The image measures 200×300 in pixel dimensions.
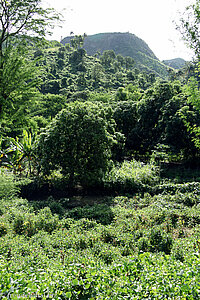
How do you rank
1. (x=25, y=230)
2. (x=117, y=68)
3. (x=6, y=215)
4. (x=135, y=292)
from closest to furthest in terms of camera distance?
(x=135, y=292)
(x=25, y=230)
(x=6, y=215)
(x=117, y=68)

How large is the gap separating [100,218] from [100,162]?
116 inches

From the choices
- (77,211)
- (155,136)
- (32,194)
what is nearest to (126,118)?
(155,136)

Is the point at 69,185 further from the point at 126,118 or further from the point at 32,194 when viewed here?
the point at 126,118

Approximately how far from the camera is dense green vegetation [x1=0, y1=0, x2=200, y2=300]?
9.15 ft

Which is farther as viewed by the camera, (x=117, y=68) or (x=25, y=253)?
(x=117, y=68)

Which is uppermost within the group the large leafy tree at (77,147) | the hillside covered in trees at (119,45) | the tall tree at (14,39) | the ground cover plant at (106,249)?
the hillside covered in trees at (119,45)

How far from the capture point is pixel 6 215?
247 inches

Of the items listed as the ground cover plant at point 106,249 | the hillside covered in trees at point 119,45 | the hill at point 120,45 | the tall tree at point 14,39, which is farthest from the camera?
the hill at point 120,45

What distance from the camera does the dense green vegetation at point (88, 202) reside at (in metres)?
2.79

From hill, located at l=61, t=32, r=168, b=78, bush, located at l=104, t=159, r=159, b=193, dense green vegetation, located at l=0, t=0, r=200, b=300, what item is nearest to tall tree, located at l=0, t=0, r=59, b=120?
dense green vegetation, located at l=0, t=0, r=200, b=300

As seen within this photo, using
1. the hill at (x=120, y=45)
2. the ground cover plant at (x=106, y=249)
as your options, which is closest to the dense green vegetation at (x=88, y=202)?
the ground cover plant at (x=106, y=249)

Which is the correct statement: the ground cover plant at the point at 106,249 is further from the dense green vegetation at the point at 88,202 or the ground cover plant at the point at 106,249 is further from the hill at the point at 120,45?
the hill at the point at 120,45

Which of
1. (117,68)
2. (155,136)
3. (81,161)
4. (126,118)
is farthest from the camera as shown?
(117,68)

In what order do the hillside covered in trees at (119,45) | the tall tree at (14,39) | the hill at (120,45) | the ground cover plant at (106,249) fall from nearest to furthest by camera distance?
the ground cover plant at (106,249) → the tall tree at (14,39) → the hillside covered in trees at (119,45) → the hill at (120,45)
